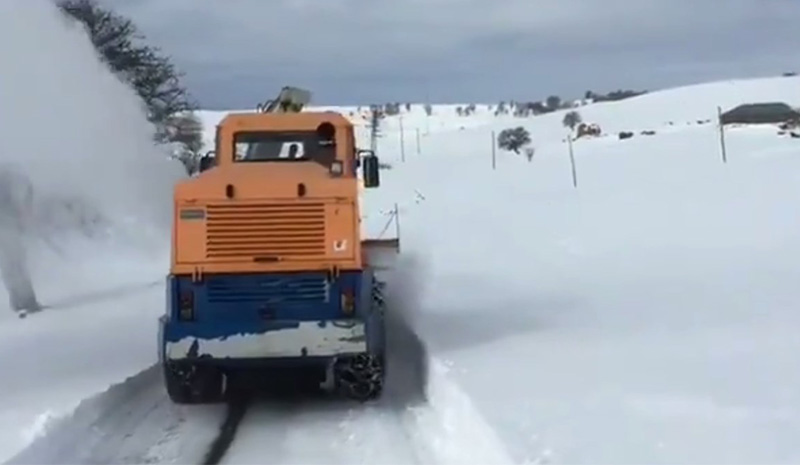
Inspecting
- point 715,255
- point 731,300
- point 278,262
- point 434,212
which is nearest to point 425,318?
point 731,300

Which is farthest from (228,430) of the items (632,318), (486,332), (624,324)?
(632,318)

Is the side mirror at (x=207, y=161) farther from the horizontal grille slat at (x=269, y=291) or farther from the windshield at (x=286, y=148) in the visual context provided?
the horizontal grille slat at (x=269, y=291)

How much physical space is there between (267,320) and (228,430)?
1023 mm

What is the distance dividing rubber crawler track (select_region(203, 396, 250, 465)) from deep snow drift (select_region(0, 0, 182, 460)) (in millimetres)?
1262

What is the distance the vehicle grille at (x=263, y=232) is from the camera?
1155cm

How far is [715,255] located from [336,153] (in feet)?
40.5

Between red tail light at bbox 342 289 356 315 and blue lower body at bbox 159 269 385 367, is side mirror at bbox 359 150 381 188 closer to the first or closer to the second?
blue lower body at bbox 159 269 385 367

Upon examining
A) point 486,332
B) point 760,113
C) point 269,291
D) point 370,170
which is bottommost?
point 486,332

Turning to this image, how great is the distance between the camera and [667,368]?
36.6ft

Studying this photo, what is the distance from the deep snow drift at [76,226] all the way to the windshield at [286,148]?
8.72 ft

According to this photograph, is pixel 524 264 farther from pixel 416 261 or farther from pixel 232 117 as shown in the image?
pixel 232 117

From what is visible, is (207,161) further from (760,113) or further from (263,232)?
(760,113)

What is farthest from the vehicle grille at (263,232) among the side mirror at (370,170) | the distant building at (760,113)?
the distant building at (760,113)

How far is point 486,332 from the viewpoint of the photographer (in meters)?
15.2
